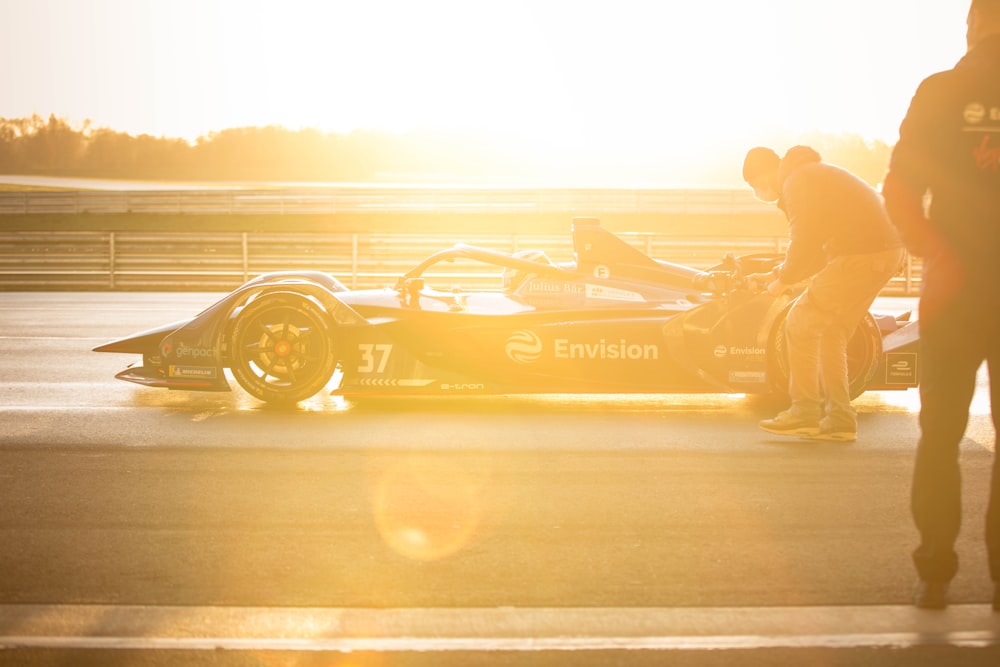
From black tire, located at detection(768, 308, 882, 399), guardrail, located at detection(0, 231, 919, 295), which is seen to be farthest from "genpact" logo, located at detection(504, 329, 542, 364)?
guardrail, located at detection(0, 231, 919, 295)

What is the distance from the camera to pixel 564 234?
36188mm

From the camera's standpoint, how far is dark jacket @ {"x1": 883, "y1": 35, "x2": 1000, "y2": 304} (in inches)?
142

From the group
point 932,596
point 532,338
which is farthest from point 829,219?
point 932,596

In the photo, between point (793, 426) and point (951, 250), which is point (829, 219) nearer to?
point (793, 426)

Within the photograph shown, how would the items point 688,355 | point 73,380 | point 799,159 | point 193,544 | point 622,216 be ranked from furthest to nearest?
point 622,216, point 73,380, point 688,355, point 799,159, point 193,544

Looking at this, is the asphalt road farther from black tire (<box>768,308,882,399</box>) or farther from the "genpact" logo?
the "genpact" logo

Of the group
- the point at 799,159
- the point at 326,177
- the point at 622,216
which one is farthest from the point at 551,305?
the point at 326,177

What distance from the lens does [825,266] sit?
652 cm

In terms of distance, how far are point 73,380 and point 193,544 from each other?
16.3ft

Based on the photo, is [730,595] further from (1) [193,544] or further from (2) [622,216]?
(2) [622,216]

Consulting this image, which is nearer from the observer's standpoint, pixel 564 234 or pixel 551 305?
pixel 551 305

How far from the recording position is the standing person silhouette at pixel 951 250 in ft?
11.9

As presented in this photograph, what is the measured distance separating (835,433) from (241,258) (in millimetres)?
26194

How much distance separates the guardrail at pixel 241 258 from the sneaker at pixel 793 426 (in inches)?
560
